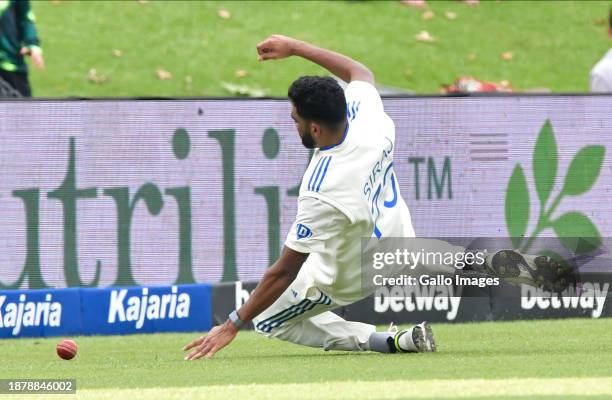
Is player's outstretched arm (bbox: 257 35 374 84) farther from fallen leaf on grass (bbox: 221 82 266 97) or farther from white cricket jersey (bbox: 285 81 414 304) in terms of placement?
fallen leaf on grass (bbox: 221 82 266 97)

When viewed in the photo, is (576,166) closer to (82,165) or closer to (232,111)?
(232,111)

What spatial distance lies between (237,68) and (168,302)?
886 centimetres

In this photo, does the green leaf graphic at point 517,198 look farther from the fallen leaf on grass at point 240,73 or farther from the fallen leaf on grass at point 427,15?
the fallen leaf on grass at point 427,15

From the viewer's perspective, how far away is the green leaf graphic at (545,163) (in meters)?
12.1

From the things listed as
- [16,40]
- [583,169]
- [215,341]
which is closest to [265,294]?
[215,341]

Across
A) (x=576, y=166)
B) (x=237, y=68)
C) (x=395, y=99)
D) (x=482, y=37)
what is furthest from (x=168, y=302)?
(x=482, y=37)

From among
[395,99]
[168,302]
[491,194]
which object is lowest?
[168,302]

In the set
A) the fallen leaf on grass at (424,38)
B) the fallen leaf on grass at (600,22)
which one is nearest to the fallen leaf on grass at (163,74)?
the fallen leaf on grass at (424,38)

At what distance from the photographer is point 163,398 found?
673cm

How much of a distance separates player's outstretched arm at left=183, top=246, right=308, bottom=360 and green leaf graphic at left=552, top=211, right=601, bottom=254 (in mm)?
3986

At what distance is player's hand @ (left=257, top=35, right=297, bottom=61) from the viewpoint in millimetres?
8750

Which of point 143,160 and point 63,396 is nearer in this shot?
point 63,396

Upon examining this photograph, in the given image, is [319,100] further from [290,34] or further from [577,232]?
[290,34]

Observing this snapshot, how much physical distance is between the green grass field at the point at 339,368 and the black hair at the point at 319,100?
1429mm
